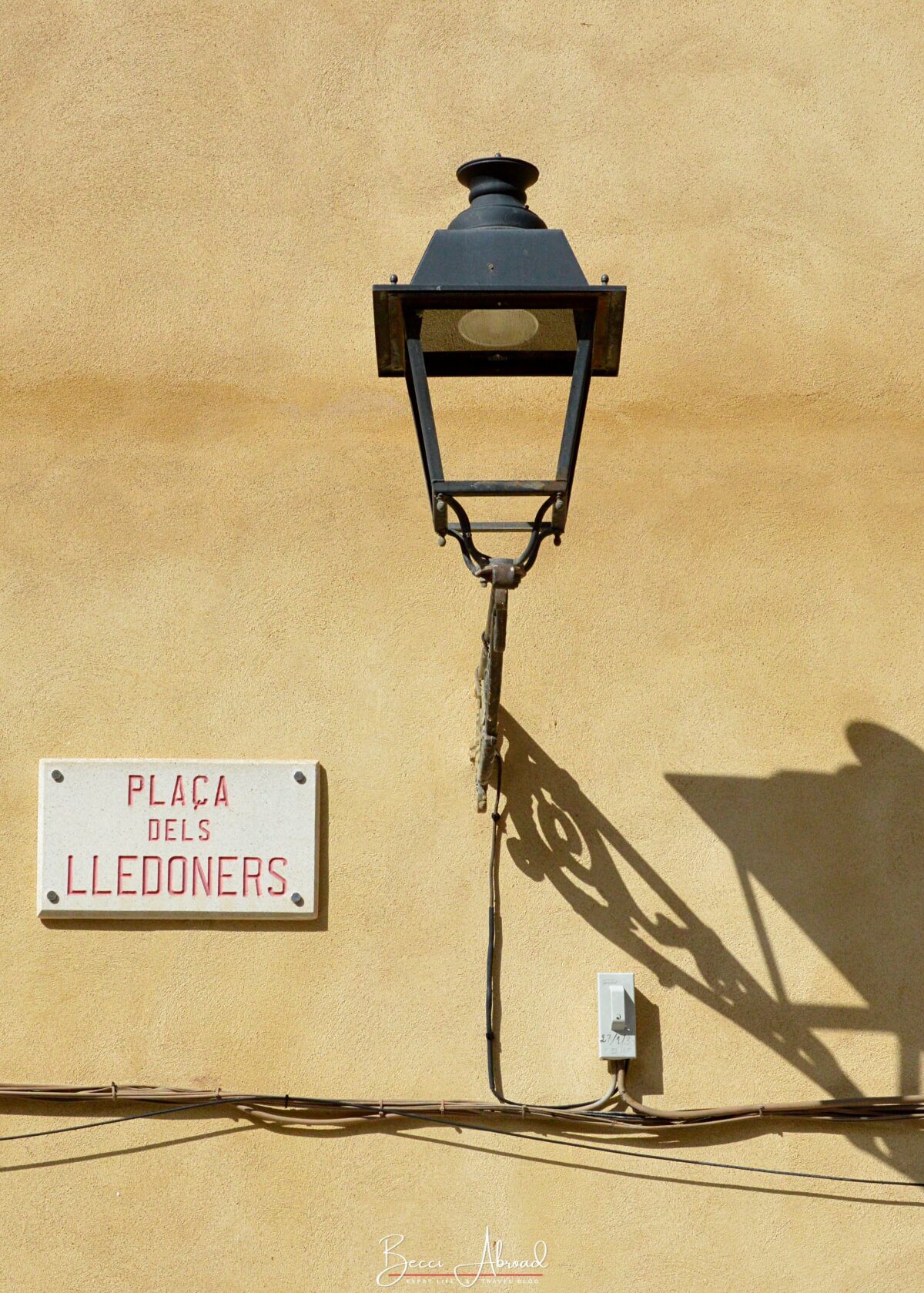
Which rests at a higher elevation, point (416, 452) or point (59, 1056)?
point (416, 452)

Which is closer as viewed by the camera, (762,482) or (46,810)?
(46,810)

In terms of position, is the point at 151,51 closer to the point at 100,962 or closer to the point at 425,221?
the point at 425,221

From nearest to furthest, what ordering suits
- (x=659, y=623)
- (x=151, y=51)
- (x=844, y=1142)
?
1. (x=844, y=1142)
2. (x=659, y=623)
3. (x=151, y=51)

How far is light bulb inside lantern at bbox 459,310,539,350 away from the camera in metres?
2.57

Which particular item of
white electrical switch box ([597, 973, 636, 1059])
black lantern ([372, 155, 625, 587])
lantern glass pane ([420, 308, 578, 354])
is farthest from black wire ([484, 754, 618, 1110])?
lantern glass pane ([420, 308, 578, 354])

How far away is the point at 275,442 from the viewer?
3434 millimetres

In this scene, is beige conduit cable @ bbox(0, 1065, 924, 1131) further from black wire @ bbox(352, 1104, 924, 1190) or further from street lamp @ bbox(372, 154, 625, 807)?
street lamp @ bbox(372, 154, 625, 807)

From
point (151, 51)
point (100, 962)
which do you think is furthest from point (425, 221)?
point (100, 962)

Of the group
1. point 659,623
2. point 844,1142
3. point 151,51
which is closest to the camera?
point 844,1142

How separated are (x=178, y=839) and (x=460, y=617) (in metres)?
0.83

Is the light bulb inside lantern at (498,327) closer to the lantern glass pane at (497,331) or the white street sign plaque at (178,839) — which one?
the lantern glass pane at (497,331)

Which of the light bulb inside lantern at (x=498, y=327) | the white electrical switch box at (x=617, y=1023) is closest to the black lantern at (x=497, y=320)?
the light bulb inside lantern at (x=498, y=327)

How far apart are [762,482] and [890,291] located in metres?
0.62

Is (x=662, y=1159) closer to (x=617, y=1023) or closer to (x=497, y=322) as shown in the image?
(x=617, y=1023)
